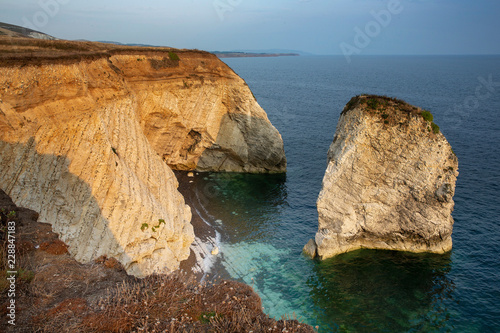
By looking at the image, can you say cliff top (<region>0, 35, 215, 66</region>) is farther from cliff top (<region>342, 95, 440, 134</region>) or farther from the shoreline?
cliff top (<region>342, 95, 440, 134</region>)

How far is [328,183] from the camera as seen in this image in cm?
2522

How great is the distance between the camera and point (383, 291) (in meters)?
21.5

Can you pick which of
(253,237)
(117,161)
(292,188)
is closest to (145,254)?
(117,161)

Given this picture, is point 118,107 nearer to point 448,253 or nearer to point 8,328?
point 8,328

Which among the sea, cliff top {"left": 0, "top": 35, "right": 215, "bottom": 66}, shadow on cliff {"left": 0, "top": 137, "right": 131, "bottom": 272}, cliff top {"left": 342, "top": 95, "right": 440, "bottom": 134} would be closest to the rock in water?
cliff top {"left": 342, "top": 95, "right": 440, "bottom": 134}

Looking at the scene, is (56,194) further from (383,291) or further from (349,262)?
(383,291)

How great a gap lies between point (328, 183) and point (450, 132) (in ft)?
124

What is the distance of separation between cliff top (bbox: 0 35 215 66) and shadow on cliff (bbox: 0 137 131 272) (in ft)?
16.9

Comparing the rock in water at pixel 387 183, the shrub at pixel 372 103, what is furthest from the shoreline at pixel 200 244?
the shrub at pixel 372 103

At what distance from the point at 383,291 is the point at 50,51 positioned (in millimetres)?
29266

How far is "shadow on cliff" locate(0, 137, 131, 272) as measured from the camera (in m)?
18.3

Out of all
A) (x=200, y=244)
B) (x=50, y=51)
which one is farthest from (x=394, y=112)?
(x=50, y=51)

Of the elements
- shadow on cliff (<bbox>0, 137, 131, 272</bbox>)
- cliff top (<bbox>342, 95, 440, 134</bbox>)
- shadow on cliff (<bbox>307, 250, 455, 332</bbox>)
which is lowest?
shadow on cliff (<bbox>307, 250, 455, 332</bbox>)

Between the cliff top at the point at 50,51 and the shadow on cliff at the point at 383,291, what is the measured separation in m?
22.5
